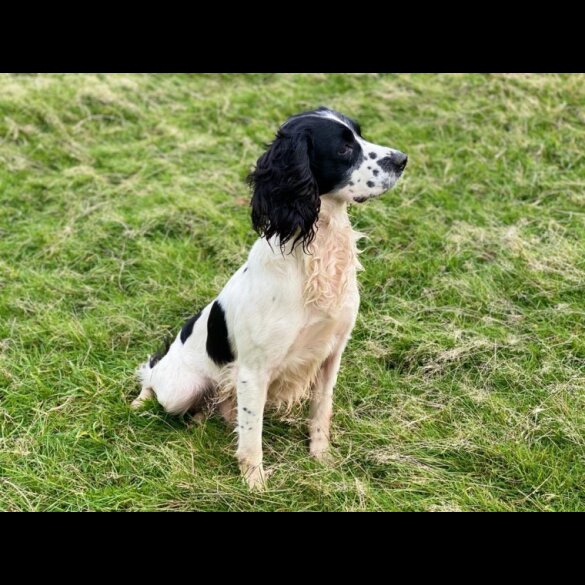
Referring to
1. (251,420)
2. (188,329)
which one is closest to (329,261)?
(251,420)

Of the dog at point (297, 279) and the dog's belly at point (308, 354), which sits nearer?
the dog at point (297, 279)

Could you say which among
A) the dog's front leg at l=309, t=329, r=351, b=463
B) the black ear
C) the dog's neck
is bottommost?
the dog's front leg at l=309, t=329, r=351, b=463

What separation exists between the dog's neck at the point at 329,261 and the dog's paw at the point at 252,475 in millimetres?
799

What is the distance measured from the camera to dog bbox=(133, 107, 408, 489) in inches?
117

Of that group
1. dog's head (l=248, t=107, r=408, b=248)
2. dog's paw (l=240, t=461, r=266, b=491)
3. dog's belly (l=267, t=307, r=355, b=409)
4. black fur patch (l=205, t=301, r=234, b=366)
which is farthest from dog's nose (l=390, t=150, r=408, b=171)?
dog's paw (l=240, t=461, r=266, b=491)

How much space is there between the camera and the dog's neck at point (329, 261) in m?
3.12

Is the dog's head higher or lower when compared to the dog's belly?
higher

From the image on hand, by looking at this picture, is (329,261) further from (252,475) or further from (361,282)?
(361,282)

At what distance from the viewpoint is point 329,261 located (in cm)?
318

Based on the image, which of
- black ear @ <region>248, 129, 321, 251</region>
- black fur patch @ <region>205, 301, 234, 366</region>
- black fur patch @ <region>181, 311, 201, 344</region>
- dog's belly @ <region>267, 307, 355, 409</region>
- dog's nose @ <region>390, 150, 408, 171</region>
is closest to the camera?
black ear @ <region>248, 129, 321, 251</region>

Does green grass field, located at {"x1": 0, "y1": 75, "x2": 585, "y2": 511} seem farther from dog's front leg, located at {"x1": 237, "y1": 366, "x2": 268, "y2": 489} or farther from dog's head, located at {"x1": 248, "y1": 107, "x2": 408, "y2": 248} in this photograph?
dog's head, located at {"x1": 248, "y1": 107, "x2": 408, "y2": 248}

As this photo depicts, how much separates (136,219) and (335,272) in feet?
9.02

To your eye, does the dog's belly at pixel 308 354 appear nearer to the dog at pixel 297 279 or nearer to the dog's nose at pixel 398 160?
the dog at pixel 297 279

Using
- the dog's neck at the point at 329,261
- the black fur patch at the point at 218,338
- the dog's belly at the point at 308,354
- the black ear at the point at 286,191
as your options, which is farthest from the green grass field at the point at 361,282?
the black ear at the point at 286,191
